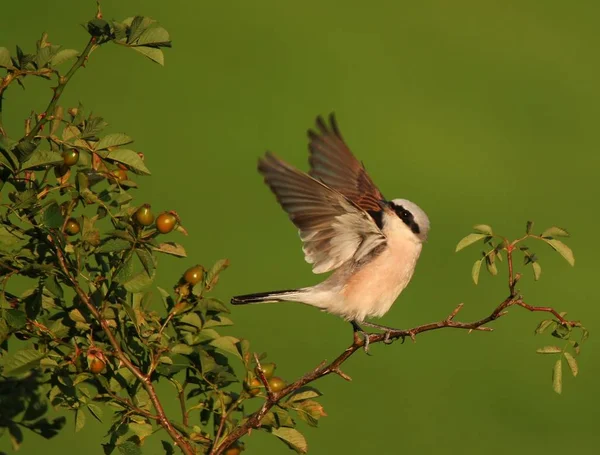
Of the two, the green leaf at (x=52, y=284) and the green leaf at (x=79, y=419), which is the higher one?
the green leaf at (x=52, y=284)

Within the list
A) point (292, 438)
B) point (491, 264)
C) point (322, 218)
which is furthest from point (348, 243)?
point (292, 438)

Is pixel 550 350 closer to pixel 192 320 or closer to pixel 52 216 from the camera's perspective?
pixel 192 320

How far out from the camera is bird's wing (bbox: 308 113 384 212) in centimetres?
427

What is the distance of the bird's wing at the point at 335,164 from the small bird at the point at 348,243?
45 centimetres

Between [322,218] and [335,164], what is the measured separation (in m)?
0.78

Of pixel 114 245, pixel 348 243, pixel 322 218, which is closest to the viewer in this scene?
pixel 114 245

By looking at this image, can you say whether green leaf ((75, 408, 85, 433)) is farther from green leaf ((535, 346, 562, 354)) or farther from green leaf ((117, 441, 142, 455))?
green leaf ((535, 346, 562, 354))

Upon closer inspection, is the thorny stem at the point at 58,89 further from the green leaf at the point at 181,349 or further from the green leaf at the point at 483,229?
the green leaf at the point at 483,229

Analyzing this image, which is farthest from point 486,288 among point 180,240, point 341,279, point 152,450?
point 341,279

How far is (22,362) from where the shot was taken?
A: 6.93 ft

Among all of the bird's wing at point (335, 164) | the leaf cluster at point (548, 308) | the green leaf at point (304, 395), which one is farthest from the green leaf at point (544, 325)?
the bird's wing at point (335, 164)

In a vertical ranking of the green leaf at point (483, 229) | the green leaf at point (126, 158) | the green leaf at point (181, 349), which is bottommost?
the green leaf at point (181, 349)

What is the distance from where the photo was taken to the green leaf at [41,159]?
212 cm

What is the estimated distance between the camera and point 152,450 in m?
5.88
